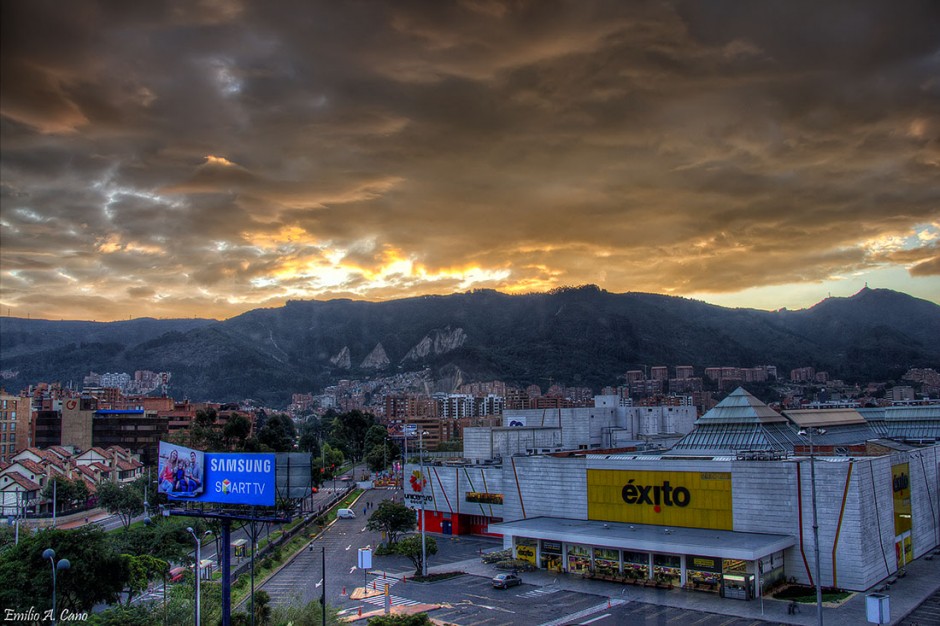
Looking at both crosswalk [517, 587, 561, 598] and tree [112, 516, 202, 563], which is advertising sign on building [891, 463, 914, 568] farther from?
tree [112, 516, 202, 563]

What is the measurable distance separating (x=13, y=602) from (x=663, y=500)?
39361 mm

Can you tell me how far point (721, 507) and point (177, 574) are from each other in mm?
40312

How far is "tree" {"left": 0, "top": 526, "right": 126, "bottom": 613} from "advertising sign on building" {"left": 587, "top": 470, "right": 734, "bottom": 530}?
33.0m

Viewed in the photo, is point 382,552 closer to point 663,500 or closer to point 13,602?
point 663,500

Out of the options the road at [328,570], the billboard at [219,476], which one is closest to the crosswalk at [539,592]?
the road at [328,570]

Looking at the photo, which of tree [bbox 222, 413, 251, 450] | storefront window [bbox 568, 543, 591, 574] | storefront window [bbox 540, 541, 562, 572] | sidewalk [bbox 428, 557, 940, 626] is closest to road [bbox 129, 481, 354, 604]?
tree [bbox 222, 413, 251, 450]

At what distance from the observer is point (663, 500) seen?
50.3 metres

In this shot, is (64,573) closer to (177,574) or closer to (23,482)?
(177,574)

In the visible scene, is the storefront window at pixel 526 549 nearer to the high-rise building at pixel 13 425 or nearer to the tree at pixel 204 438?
the tree at pixel 204 438

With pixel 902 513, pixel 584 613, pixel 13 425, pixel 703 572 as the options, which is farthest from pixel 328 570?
pixel 13 425

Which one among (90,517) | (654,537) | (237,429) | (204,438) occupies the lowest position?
(90,517)

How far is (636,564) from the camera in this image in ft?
153

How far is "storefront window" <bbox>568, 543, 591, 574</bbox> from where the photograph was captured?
161 feet

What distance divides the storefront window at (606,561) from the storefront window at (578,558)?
684mm
